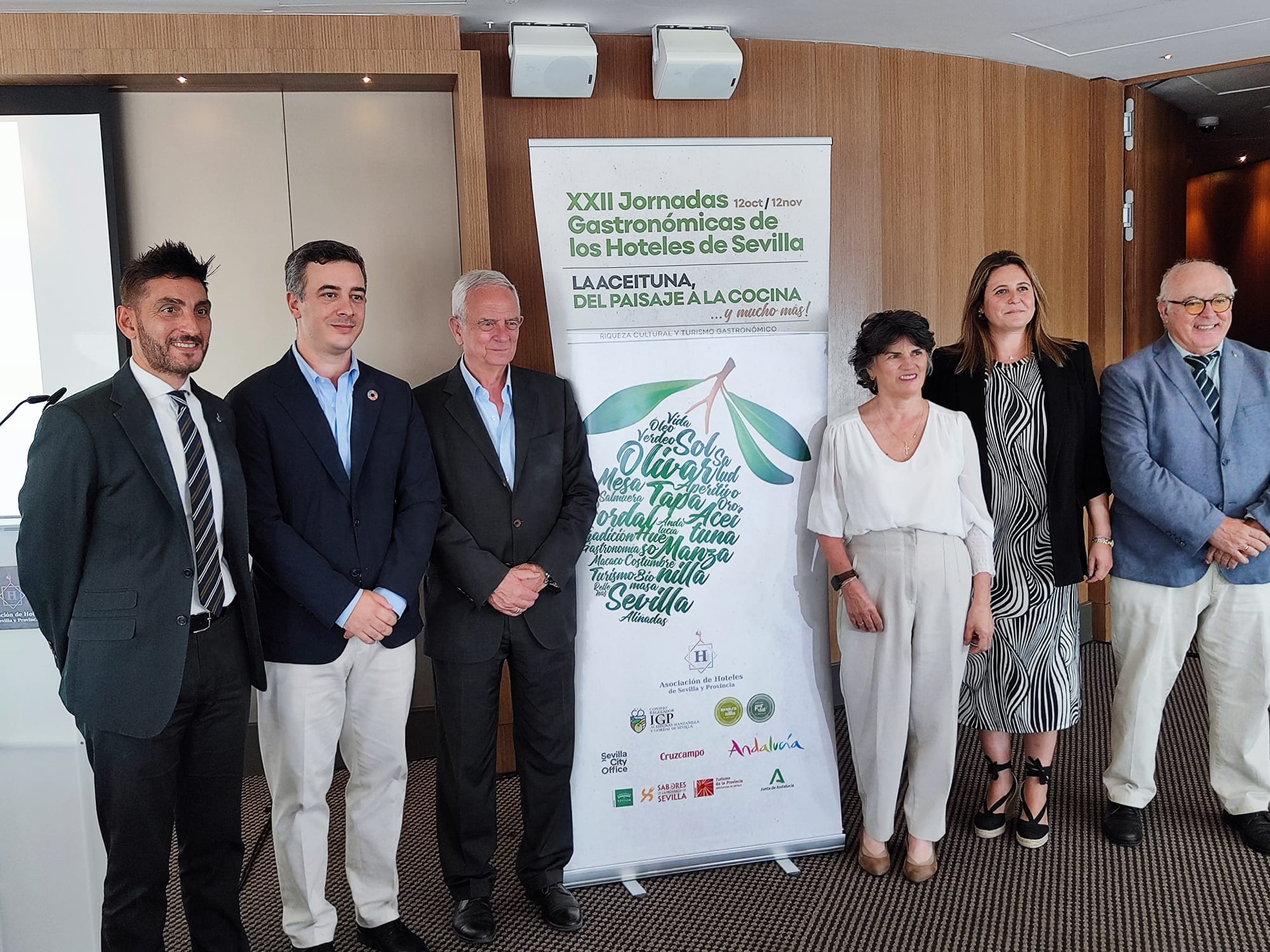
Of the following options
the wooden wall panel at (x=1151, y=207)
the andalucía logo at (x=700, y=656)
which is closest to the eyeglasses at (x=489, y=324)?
the andalucía logo at (x=700, y=656)

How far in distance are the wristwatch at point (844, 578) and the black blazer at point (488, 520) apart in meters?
0.80

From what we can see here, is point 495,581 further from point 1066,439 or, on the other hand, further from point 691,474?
point 1066,439

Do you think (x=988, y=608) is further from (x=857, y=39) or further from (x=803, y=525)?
(x=857, y=39)

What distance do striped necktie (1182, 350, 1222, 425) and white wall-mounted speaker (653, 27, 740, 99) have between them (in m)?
2.04

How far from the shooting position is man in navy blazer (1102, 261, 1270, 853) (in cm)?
309

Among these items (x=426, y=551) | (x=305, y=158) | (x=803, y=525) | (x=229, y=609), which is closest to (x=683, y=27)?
(x=305, y=158)

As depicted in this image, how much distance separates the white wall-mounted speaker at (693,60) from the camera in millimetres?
3869

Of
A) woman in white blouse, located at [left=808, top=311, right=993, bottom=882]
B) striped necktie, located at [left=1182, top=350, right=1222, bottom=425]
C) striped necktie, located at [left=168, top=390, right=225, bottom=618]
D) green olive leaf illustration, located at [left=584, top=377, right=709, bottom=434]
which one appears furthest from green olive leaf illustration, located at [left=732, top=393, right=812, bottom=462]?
striped necktie, located at [left=168, top=390, right=225, bottom=618]

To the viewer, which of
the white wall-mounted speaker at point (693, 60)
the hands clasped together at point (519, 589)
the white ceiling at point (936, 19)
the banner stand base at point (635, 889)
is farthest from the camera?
the white wall-mounted speaker at point (693, 60)

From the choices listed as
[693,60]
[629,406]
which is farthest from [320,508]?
[693,60]

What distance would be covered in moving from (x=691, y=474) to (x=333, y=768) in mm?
1355

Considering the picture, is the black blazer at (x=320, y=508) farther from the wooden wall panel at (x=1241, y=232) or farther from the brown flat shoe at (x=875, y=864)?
the wooden wall panel at (x=1241, y=232)

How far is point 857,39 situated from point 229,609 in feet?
11.7

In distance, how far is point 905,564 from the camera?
2.92m
